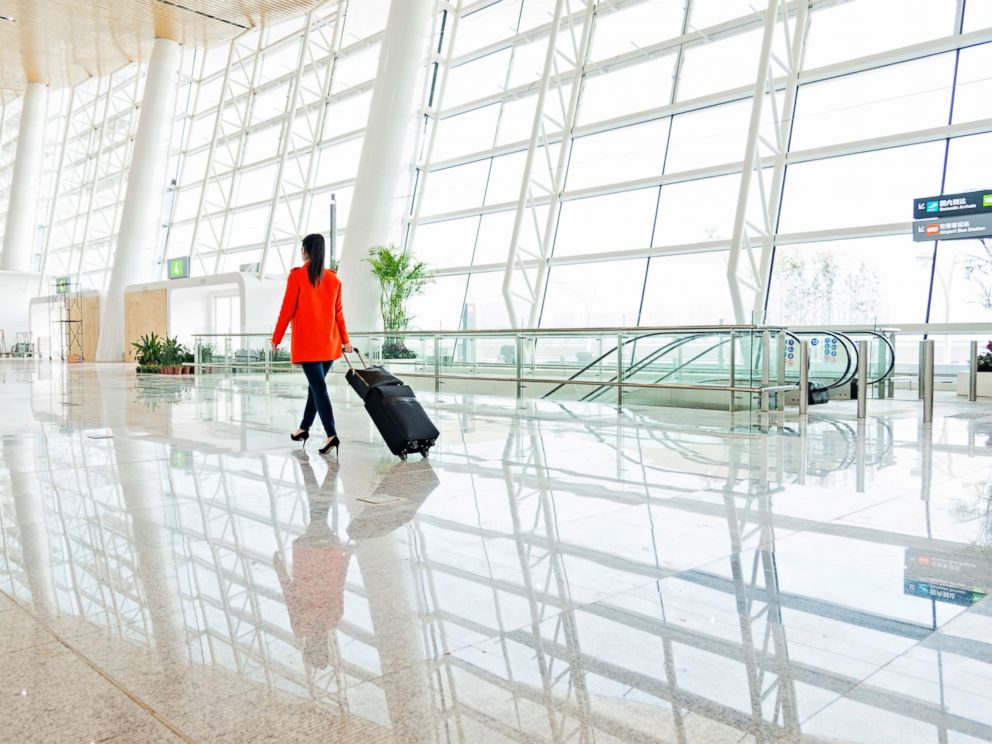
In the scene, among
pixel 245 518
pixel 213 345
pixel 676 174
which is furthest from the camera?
pixel 213 345

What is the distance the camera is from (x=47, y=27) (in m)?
27.4

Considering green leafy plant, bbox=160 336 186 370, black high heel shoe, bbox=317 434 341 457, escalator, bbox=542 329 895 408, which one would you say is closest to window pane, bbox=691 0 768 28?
escalator, bbox=542 329 895 408

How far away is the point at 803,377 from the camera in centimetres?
893

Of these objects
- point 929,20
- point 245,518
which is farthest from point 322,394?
point 929,20

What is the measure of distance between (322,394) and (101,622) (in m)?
3.65

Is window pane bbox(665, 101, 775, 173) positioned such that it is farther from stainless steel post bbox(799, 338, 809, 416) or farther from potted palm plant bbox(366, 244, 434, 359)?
stainless steel post bbox(799, 338, 809, 416)

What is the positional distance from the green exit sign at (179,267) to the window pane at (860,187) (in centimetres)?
1896

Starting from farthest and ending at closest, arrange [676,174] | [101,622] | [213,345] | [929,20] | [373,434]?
[213,345] < [676,174] < [929,20] < [373,434] < [101,622]

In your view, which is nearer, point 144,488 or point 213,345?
point 144,488

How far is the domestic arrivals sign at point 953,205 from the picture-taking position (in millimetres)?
11891

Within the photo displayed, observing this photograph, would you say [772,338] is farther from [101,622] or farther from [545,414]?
[101,622]

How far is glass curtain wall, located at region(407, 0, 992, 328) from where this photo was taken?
41.2 feet

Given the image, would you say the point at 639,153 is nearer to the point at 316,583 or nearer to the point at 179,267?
the point at 316,583

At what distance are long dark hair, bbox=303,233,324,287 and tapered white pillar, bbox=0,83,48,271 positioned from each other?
37.5 meters
